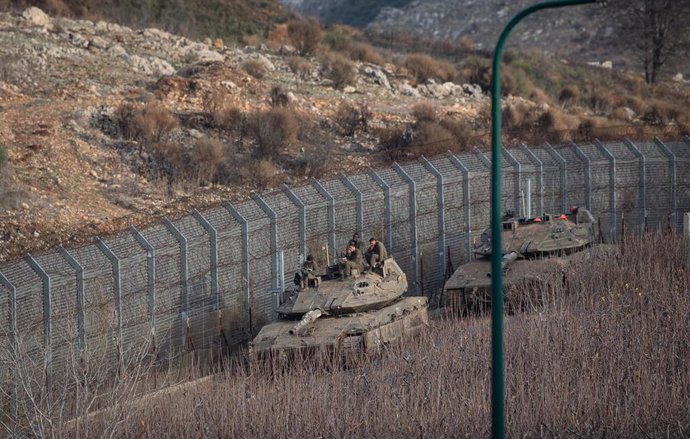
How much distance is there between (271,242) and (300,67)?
26.1m

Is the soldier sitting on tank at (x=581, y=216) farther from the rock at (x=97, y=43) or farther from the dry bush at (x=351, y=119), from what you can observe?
the rock at (x=97, y=43)

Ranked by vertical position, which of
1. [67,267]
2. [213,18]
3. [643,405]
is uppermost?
[213,18]

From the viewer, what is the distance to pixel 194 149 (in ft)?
136

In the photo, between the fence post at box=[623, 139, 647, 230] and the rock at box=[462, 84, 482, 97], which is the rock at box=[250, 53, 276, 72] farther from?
the fence post at box=[623, 139, 647, 230]

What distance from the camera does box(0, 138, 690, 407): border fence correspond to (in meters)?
25.3

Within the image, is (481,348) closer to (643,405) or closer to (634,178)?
(643,405)

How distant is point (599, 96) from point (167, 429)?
4500 cm

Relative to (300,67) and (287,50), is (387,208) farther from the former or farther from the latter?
(287,50)

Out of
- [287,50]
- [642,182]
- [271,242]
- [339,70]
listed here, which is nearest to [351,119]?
→ [339,70]

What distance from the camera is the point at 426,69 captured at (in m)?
58.9

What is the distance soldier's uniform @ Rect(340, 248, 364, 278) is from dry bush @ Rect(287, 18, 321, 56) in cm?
3244

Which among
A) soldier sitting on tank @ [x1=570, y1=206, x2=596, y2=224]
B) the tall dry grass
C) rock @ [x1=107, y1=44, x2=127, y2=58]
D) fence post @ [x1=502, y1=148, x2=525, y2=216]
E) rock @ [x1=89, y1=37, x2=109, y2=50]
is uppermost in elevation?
rock @ [x1=89, y1=37, x2=109, y2=50]

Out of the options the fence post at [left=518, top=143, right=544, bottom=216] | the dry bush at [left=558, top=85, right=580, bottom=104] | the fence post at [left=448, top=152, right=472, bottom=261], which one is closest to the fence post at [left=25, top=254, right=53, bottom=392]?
the fence post at [left=448, top=152, right=472, bottom=261]

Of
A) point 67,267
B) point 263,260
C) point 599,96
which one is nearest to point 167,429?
point 67,267
